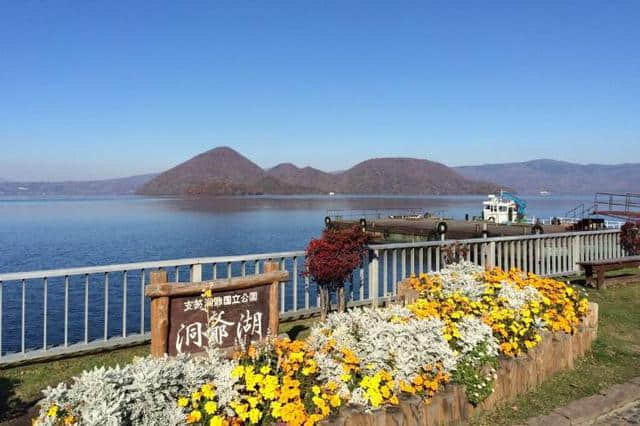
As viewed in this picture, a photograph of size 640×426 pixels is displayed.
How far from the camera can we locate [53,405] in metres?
3.16

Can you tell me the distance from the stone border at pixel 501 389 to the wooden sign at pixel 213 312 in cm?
157

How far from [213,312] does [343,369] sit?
1826mm

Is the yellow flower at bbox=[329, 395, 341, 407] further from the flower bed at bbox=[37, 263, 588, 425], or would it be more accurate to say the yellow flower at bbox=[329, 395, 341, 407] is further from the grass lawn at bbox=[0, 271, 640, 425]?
the grass lawn at bbox=[0, 271, 640, 425]

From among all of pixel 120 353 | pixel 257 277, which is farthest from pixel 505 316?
pixel 120 353

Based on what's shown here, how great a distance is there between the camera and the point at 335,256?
780 centimetres

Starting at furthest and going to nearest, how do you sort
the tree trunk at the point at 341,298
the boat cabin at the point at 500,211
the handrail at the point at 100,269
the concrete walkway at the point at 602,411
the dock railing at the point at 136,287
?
the boat cabin at the point at 500,211
the tree trunk at the point at 341,298
the dock railing at the point at 136,287
the handrail at the point at 100,269
the concrete walkway at the point at 602,411

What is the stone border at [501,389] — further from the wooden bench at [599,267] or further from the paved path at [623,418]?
the wooden bench at [599,267]

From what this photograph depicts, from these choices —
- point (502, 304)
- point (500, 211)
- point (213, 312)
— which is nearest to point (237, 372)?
point (213, 312)

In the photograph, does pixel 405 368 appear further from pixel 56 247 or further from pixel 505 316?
pixel 56 247

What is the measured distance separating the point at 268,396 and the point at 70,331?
15.4m

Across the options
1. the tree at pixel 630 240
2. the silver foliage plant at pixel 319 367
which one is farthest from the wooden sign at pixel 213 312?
the tree at pixel 630 240

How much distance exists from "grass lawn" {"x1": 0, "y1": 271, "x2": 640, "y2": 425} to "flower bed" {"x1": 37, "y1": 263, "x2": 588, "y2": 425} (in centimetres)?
47

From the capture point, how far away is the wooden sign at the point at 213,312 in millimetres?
4750

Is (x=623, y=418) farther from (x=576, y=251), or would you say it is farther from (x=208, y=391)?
(x=576, y=251)
